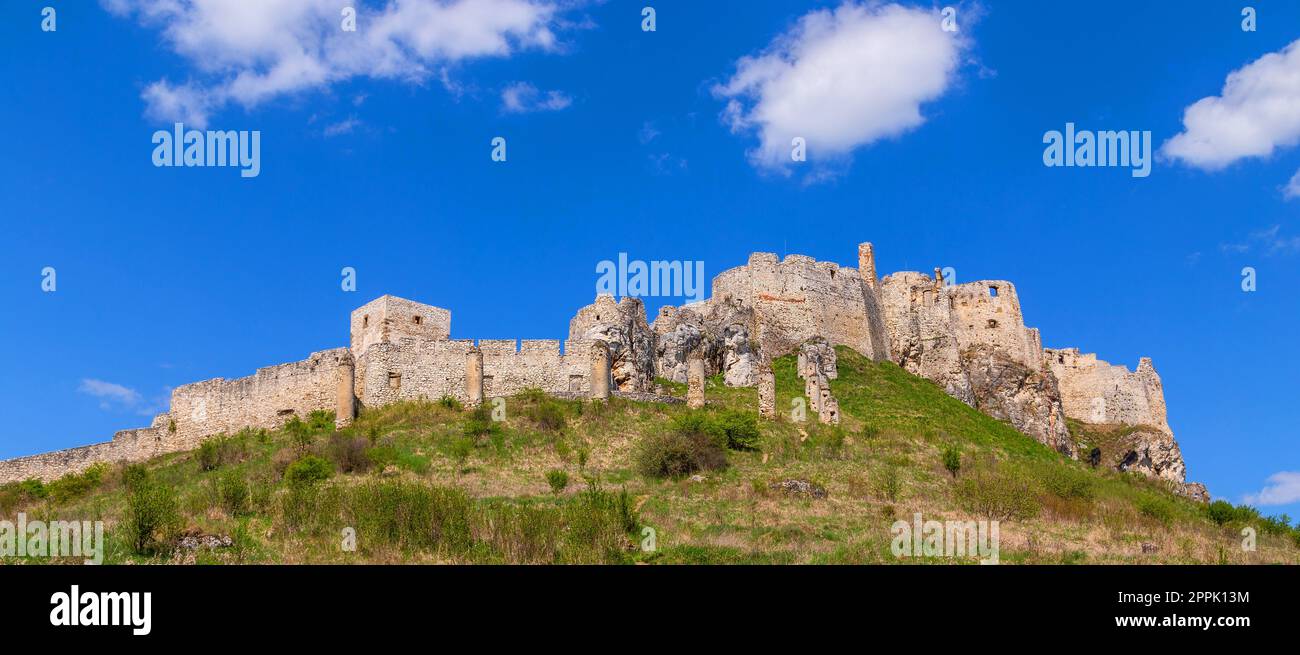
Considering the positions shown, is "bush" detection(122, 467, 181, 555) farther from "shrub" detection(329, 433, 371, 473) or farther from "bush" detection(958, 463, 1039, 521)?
"bush" detection(958, 463, 1039, 521)

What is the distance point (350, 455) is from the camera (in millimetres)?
26859

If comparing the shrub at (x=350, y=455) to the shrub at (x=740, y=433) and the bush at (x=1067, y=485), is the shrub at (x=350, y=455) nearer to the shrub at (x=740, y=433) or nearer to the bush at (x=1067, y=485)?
the shrub at (x=740, y=433)

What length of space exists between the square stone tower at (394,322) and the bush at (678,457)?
1381 cm

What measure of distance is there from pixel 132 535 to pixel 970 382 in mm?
36462

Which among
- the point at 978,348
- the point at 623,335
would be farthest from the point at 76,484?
the point at 978,348

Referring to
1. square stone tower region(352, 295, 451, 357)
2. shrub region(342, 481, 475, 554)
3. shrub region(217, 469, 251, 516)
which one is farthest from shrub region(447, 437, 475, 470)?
square stone tower region(352, 295, 451, 357)

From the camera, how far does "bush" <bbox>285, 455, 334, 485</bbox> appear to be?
2475 centimetres

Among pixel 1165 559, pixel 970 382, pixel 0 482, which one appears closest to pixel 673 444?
pixel 1165 559

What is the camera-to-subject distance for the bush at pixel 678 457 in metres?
25.8

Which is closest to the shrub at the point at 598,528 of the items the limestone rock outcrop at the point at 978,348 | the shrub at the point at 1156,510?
the shrub at the point at 1156,510

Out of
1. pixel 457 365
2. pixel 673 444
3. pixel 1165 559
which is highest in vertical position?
pixel 457 365
